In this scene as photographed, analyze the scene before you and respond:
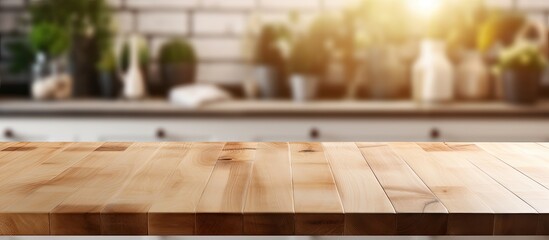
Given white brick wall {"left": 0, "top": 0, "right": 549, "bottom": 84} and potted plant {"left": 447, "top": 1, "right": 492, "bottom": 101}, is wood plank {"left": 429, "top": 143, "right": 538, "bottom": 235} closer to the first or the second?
potted plant {"left": 447, "top": 1, "right": 492, "bottom": 101}

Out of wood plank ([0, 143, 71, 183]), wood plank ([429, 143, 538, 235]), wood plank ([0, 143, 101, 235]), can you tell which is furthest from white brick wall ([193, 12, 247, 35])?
wood plank ([429, 143, 538, 235])

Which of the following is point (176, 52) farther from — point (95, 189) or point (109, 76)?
point (95, 189)

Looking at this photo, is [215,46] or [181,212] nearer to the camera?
[181,212]

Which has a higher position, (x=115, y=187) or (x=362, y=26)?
(x=362, y=26)

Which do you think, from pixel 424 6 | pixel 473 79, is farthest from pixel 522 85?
pixel 424 6

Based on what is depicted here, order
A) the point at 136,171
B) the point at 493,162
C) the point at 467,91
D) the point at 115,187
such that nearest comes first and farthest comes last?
the point at 115,187 → the point at 136,171 → the point at 493,162 → the point at 467,91

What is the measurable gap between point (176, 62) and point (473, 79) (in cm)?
137

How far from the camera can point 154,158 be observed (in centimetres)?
171

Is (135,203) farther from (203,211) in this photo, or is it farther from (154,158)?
(154,158)

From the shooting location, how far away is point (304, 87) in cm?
333

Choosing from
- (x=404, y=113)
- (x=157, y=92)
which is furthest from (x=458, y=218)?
(x=157, y=92)

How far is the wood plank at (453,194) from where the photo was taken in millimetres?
1227

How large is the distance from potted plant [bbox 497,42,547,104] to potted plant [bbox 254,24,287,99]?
0.99m

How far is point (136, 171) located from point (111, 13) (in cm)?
223
